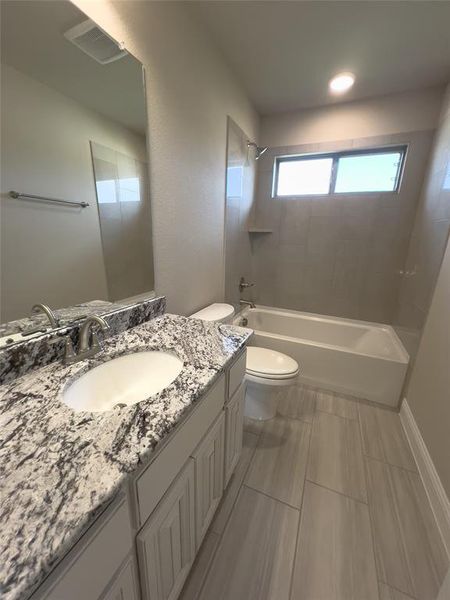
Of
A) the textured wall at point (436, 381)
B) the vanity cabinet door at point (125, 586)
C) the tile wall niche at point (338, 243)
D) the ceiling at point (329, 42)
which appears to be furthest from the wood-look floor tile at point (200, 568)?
the ceiling at point (329, 42)

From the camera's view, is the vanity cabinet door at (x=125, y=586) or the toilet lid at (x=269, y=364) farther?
the toilet lid at (x=269, y=364)

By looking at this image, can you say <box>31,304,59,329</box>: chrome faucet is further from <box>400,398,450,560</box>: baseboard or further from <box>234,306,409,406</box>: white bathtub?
<box>400,398,450,560</box>: baseboard

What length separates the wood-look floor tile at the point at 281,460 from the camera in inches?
50.3

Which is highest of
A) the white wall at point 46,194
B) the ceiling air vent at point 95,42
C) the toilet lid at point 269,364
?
the ceiling air vent at point 95,42

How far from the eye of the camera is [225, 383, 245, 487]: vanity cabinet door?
1078 mm

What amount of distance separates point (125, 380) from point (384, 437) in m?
1.73

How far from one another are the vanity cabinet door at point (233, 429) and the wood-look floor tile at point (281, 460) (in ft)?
0.76

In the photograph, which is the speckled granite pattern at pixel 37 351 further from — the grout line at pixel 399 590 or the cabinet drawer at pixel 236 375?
the grout line at pixel 399 590

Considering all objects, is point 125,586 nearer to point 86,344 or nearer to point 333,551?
point 86,344

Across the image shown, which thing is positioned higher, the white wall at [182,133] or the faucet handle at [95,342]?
the white wall at [182,133]

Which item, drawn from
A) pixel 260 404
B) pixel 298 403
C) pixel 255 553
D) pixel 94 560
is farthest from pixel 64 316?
pixel 298 403

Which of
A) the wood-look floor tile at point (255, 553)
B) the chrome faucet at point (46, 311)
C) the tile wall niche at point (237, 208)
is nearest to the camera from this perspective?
the chrome faucet at point (46, 311)

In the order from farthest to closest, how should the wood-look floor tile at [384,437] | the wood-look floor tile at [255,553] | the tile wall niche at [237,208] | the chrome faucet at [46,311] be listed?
the tile wall niche at [237,208] < the wood-look floor tile at [384,437] < the wood-look floor tile at [255,553] < the chrome faucet at [46,311]

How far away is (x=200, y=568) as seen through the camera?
98 cm
